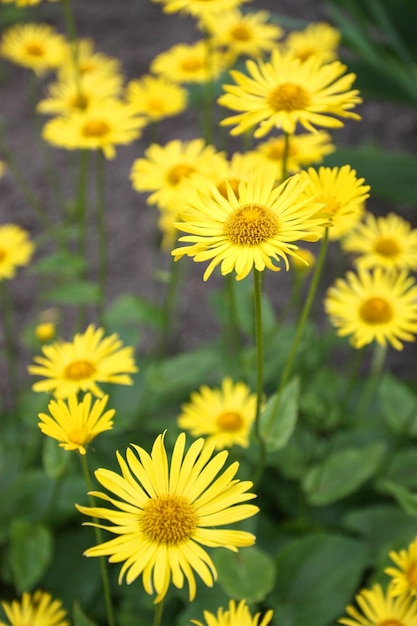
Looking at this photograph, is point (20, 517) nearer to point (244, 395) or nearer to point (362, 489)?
point (244, 395)

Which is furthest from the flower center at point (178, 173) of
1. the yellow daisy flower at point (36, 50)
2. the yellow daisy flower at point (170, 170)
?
the yellow daisy flower at point (36, 50)

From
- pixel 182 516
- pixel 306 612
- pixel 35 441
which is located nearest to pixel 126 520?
pixel 182 516

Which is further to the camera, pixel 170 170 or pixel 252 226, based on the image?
pixel 170 170

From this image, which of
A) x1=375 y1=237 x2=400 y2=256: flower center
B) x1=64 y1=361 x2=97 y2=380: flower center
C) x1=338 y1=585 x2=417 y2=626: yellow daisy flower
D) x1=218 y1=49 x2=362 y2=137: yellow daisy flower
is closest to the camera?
x1=338 y1=585 x2=417 y2=626: yellow daisy flower

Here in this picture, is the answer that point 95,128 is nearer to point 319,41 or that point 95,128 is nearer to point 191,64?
point 191,64

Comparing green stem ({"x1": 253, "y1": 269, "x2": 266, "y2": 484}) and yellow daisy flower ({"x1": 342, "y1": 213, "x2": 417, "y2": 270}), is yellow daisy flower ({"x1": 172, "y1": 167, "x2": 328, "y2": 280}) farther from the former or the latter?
yellow daisy flower ({"x1": 342, "y1": 213, "x2": 417, "y2": 270})

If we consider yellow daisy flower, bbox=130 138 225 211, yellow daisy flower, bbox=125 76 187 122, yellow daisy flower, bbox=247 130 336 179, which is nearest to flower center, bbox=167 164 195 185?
yellow daisy flower, bbox=130 138 225 211

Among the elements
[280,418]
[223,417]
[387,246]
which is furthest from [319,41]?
[280,418]
